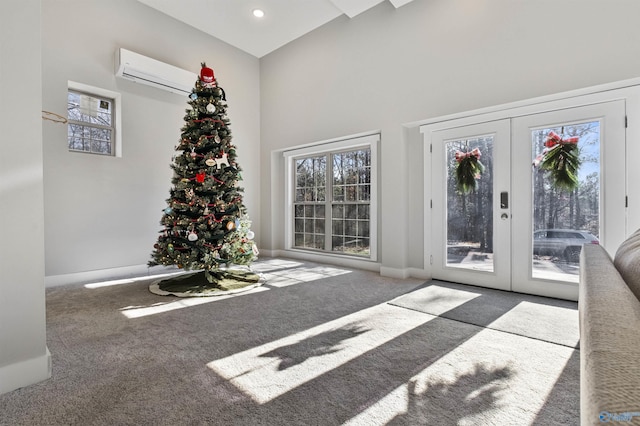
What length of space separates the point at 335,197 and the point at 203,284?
2496 millimetres

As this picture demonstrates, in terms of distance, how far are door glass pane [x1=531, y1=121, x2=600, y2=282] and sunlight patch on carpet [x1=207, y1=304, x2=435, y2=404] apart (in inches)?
62.2

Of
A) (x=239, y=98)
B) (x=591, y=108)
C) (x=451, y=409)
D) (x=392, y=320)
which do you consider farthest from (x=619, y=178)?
(x=239, y=98)

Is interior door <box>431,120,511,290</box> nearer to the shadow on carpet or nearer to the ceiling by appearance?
the shadow on carpet

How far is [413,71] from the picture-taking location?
3.94m

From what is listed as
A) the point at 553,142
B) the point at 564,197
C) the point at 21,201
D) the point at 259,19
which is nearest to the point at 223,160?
the point at 21,201

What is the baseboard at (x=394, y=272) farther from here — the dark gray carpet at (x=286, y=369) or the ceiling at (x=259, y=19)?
the ceiling at (x=259, y=19)

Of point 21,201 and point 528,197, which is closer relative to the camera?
point 21,201

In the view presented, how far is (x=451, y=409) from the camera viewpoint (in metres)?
1.45

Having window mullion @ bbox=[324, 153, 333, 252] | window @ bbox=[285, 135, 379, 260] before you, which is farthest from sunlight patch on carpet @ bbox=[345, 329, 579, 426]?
window mullion @ bbox=[324, 153, 333, 252]

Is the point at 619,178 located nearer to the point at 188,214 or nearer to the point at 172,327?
the point at 172,327

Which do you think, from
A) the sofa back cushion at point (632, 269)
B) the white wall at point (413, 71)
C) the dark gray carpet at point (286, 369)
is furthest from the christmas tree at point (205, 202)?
the sofa back cushion at point (632, 269)

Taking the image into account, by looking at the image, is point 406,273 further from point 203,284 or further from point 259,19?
point 259,19

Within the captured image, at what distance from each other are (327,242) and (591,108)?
3647mm

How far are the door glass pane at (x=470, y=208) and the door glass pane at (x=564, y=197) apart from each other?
1.43 ft
